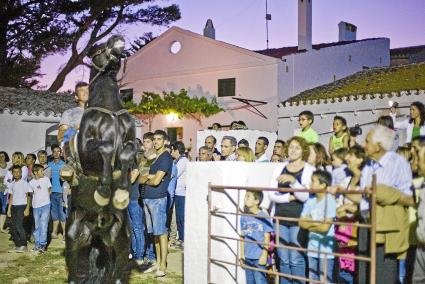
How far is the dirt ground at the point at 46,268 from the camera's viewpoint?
663 cm

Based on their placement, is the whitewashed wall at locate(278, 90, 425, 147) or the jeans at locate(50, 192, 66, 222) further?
the whitewashed wall at locate(278, 90, 425, 147)

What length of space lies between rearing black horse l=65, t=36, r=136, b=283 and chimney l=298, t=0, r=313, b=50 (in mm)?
17416

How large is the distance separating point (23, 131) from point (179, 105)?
6479 millimetres

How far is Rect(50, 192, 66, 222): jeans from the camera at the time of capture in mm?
9516

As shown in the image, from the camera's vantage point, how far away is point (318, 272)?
15.4ft

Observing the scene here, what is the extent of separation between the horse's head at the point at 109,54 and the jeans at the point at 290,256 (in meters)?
2.28

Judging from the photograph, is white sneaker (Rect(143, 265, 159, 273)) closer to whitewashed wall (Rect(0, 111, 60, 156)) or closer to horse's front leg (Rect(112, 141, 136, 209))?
horse's front leg (Rect(112, 141, 136, 209))

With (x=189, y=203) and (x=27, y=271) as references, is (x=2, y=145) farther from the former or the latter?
(x=189, y=203)

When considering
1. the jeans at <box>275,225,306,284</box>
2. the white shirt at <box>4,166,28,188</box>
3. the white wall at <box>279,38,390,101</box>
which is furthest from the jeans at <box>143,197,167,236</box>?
the white wall at <box>279,38,390,101</box>

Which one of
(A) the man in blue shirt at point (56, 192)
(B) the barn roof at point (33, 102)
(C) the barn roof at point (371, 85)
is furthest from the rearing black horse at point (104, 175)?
(B) the barn roof at point (33, 102)

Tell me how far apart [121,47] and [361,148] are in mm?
2561

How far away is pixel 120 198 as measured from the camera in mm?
4133

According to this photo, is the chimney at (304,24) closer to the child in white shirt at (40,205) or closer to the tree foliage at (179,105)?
the tree foliage at (179,105)

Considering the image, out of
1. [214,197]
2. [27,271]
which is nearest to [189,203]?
[214,197]
